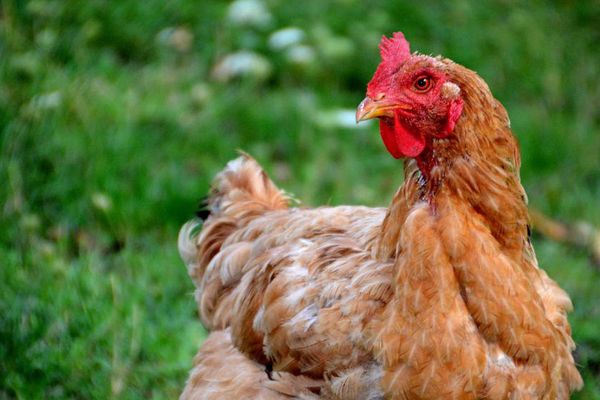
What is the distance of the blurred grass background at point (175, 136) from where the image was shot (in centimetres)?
435

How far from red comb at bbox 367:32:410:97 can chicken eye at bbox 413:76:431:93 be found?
91 millimetres

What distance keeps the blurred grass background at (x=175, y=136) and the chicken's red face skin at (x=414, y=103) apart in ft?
6.26


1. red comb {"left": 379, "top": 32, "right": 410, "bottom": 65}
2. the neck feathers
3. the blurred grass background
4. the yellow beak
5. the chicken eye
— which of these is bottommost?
the blurred grass background

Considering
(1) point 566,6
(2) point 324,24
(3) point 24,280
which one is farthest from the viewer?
(1) point 566,6

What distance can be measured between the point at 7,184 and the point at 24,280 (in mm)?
514

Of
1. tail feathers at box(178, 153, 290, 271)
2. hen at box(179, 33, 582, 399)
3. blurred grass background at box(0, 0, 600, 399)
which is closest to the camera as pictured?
hen at box(179, 33, 582, 399)

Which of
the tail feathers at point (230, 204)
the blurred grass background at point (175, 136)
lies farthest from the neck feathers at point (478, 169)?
the blurred grass background at point (175, 136)

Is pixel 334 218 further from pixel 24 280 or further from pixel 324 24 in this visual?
pixel 324 24

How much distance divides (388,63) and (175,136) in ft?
10.4

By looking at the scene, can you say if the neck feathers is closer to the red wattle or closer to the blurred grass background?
the red wattle

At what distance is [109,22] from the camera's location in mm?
6547

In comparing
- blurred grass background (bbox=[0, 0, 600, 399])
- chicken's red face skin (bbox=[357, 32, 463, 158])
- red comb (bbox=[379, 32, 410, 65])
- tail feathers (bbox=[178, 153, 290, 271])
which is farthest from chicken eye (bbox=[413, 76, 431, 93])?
blurred grass background (bbox=[0, 0, 600, 399])

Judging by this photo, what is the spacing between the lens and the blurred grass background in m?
4.35

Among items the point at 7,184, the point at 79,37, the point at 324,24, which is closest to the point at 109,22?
the point at 79,37
